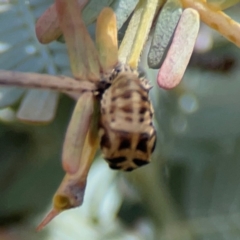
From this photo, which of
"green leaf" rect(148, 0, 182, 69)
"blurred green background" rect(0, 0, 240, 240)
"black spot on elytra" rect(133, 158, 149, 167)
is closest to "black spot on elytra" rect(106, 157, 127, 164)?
"black spot on elytra" rect(133, 158, 149, 167)

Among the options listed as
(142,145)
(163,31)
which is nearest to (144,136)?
(142,145)

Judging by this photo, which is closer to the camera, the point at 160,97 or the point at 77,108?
the point at 77,108

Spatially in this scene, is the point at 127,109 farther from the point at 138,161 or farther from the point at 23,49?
the point at 23,49

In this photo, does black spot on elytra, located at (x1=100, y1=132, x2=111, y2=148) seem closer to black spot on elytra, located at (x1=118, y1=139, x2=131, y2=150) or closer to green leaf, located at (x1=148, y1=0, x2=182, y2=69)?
black spot on elytra, located at (x1=118, y1=139, x2=131, y2=150)

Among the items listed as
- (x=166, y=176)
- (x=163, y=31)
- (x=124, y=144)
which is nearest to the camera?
(x=124, y=144)

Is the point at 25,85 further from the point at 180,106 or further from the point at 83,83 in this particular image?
the point at 180,106

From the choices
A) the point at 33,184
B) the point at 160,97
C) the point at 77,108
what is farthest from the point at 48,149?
the point at 77,108

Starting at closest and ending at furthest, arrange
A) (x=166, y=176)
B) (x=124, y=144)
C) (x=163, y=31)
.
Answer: (x=124, y=144), (x=163, y=31), (x=166, y=176)

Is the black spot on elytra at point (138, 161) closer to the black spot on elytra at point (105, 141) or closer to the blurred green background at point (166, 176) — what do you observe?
the black spot on elytra at point (105, 141)

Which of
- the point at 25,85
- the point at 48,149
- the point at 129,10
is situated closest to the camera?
the point at 25,85
